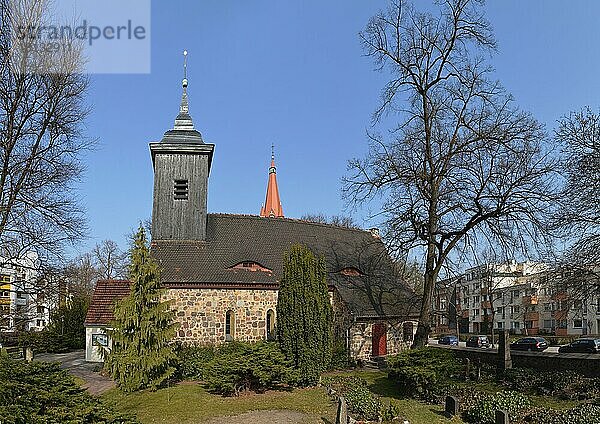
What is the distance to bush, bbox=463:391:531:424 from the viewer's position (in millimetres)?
16078

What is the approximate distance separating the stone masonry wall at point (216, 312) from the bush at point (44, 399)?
14584mm

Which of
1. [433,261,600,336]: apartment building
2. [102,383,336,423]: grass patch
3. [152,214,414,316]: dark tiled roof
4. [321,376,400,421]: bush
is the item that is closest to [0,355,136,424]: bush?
→ [102,383,336,423]: grass patch

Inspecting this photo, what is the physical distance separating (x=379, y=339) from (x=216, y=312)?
8616 millimetres

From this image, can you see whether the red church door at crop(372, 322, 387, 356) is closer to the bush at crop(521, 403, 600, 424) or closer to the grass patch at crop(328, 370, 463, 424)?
the grass patch at crop(328, 370, 463, 424)

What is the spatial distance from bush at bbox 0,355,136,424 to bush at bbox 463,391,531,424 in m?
10.2

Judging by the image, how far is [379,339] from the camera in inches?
1185

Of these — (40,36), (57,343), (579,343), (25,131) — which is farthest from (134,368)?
(579,343)

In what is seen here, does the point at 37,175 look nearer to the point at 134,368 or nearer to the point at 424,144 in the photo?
the point at 134,368

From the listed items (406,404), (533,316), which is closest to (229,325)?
(406,404)

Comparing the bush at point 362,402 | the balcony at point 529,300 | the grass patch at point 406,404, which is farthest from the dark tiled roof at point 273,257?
the balcony at point 529,300

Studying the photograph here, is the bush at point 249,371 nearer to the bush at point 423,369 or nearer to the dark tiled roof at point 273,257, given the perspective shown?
the bush at point 423,369

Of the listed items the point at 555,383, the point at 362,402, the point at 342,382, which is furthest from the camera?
the point at 342,382

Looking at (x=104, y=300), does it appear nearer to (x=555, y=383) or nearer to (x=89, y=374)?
(x=89, y=374)

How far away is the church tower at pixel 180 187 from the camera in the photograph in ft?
97.6
